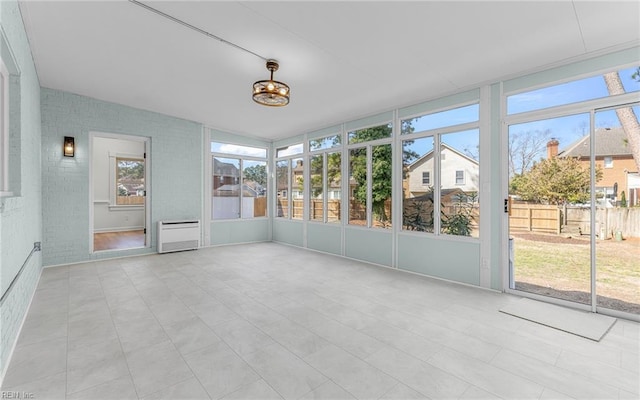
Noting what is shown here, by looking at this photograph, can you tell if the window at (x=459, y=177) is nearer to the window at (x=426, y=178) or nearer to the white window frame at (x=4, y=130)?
the window at (x=426, y=178)

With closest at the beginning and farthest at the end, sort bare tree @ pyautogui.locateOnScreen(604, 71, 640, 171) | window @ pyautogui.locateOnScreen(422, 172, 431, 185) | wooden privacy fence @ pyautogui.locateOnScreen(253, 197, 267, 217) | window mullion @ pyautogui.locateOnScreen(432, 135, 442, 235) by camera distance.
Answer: bare tree @ pyautogui.locateOnScreen(604, 71, 640, 171)
window mullion @ pyautogui.locateOnScreen(432, 135, 442, 235)
window @ pyautogui.locateOnScreen(422, 172, 431, 185)
wooden privacy fence @ pyautogui.locateOnScreen(253, 197, 267, 217)

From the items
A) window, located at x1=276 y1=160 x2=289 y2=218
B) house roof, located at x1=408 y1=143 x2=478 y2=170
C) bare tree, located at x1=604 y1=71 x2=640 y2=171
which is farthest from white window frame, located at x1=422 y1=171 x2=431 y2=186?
window, located at x1=276 y1=160 x2=289 y2=218

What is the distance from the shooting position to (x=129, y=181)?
941cm

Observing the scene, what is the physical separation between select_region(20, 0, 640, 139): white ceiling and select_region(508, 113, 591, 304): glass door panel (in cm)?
88

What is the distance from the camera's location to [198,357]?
2.27 meters

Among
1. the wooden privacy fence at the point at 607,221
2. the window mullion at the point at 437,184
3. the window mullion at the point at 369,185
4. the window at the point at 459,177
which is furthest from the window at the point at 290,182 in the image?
the wooden privacy fence at the point at 607,221

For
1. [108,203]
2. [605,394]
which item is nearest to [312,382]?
[605,394]

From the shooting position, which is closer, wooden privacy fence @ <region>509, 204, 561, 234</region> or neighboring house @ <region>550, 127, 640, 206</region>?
neighboring house @ <region>550, 127, 640, 206</region>

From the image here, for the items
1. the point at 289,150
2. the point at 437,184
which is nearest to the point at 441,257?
the point at 437,184

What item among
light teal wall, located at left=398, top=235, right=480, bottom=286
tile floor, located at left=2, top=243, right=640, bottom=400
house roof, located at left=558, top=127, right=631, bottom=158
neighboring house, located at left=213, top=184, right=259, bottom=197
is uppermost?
house roof, located at left=558, top=127, right=631, bottom=158

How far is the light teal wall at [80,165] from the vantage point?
4.97m

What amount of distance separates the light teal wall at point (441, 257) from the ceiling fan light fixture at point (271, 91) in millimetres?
3090

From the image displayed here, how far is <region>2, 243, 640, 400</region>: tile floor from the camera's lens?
1.92 m

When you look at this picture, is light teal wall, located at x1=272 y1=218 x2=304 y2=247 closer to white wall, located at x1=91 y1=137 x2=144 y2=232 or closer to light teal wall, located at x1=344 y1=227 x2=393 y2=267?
light teal wall, located at x1=344 y1=227 x2=393 y2=267
